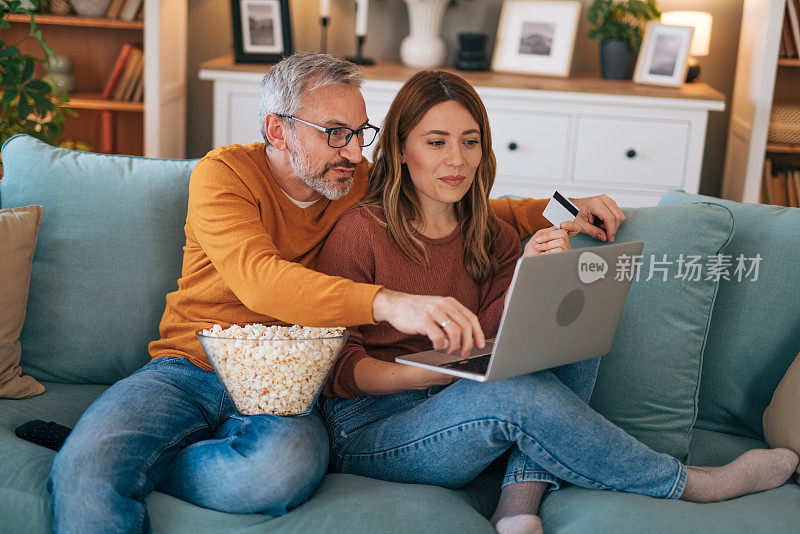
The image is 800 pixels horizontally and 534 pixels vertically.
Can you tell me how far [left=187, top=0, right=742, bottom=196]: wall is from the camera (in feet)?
11.8

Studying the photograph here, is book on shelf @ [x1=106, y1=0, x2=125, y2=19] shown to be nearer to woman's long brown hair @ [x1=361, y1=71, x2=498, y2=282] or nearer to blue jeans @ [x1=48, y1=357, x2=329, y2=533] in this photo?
woman's long brown hair @ [x1=361, y1=71, x2=498, y2=282]

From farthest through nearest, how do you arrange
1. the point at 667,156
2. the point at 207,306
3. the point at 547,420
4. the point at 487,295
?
1. the point at 667,156
2. the point at 487,295
3. the point at 207,306
4. the point at 547,420

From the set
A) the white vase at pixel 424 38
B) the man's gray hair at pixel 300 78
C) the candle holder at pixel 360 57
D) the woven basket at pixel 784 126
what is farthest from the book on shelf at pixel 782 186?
the man's gray hair at pixel 300 78

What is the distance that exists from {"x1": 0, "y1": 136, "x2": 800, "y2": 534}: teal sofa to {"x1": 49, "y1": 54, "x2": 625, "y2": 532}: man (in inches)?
4.6

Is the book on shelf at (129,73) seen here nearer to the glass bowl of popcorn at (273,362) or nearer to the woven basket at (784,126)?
the glass bowl of popcorn at (273,362)

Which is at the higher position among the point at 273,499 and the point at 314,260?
the point at 314,260

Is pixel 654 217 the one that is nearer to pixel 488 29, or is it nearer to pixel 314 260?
pixel 314 260

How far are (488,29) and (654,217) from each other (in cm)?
222

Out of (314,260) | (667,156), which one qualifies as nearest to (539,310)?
(314,260)

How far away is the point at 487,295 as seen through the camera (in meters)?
1.70

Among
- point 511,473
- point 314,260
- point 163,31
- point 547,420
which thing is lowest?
point 511,473

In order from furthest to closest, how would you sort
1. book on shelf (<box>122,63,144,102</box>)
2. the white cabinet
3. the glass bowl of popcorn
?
1. book on shelf (<box>122,63,144,102</box>)
2. the white cabinet
3. the glass bowl of popcorn

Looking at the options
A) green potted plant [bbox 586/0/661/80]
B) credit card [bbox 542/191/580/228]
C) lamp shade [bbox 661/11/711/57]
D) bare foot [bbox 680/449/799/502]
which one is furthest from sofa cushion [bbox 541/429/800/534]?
lamp shade [bbox 661/11/711/57]

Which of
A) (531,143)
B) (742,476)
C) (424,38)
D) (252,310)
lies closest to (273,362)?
(252,310)
